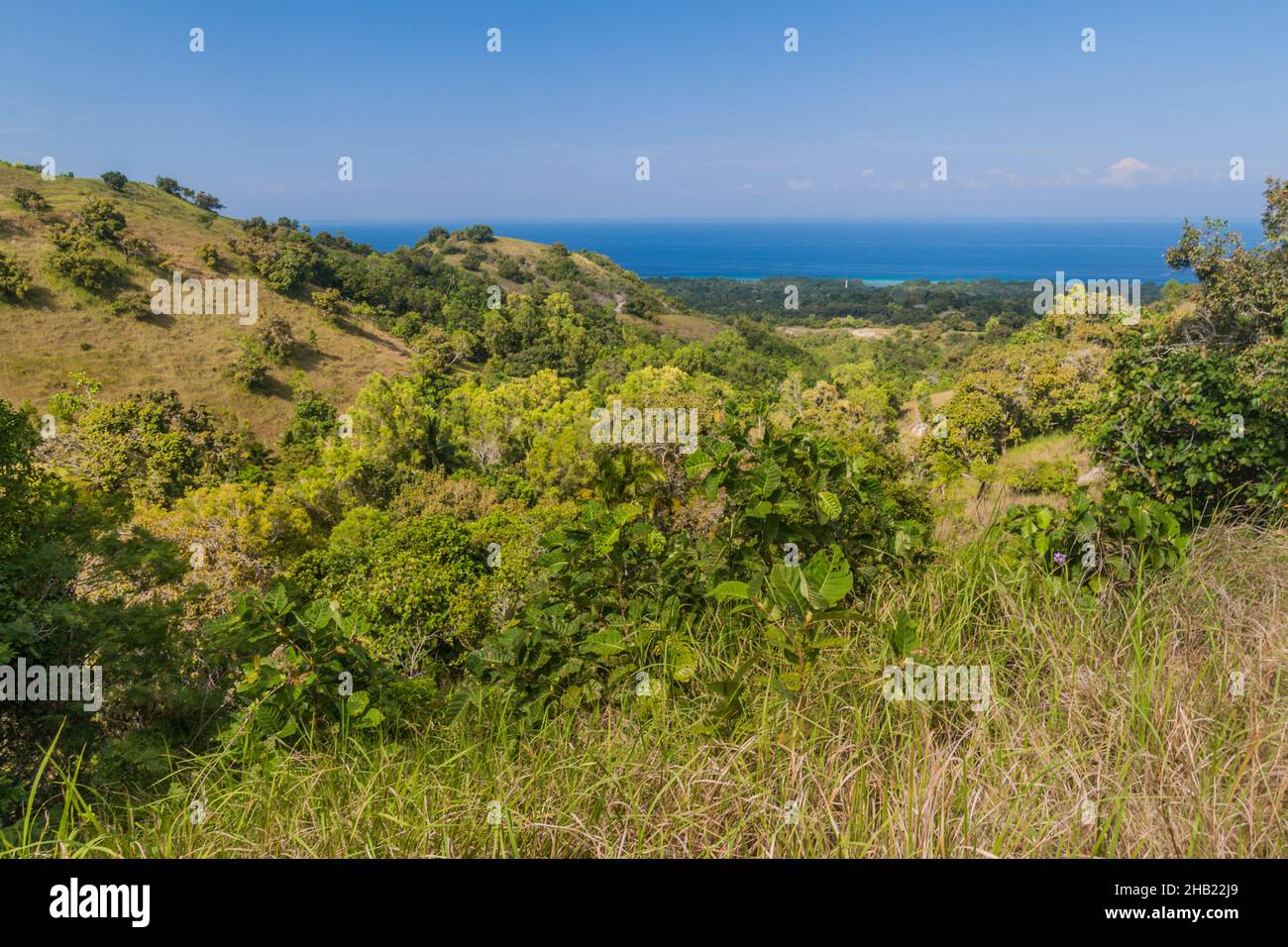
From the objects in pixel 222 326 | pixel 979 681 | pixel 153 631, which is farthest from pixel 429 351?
pixel 979 681

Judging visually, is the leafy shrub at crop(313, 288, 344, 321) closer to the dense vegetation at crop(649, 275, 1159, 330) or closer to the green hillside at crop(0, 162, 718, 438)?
the green hillside at crop(0, 162, 718, 438)

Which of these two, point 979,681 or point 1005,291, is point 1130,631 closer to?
point 979,681

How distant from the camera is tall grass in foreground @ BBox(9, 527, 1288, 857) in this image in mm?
1256

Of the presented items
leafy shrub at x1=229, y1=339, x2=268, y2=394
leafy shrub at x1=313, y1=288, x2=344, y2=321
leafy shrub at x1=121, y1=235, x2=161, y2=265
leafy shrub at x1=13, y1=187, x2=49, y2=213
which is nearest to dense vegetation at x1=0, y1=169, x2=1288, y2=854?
leafy shrub at x1=229, y1=339, x2=268, y2=394

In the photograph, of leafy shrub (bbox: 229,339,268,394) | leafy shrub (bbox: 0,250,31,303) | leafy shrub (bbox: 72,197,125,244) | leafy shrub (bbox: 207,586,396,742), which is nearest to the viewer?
leafy shrub (bbox: 207,586,396,742)

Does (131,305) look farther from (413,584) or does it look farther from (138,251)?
(413,584)

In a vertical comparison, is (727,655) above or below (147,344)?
below

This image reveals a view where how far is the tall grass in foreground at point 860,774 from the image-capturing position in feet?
4.12

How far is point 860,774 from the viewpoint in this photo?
1404mm

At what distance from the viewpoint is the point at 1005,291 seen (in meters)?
102

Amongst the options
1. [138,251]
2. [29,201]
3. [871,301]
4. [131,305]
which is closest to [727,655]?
[131,305]

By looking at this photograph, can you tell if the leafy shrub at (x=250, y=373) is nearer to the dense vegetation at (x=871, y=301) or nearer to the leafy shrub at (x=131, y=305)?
the leafy shrub at (x=131, y=305)
